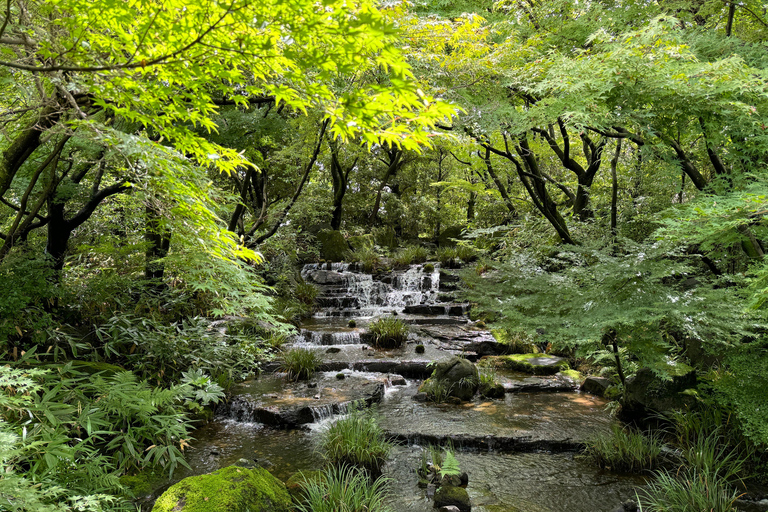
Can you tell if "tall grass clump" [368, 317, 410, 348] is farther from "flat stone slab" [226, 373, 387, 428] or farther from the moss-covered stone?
the moss-covered stone

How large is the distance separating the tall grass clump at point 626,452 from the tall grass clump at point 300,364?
5224 mm

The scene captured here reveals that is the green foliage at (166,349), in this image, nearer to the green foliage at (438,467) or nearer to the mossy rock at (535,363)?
the green foliage at (438,467)

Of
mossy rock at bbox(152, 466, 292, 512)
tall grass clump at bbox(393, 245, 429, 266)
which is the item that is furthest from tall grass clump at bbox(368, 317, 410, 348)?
tall grass clump at bbox(393, 245, 429, 266)

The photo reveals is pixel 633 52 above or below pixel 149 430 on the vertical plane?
above

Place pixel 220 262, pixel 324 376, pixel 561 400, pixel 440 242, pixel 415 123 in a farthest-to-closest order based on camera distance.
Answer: pixel 440 242 < pixel 324 376 < pixel 561 400 < pixel 220 262 < pixel 415 123

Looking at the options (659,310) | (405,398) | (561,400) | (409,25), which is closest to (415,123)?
(659,310)

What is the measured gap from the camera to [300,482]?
405 cm

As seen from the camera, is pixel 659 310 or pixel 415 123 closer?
pixel 415 123

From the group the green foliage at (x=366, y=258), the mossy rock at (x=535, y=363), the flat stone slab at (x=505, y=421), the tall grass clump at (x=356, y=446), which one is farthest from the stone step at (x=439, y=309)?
the tall grass clump at (x=356, y=446)

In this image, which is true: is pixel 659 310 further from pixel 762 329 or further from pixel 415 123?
pixel 415 123

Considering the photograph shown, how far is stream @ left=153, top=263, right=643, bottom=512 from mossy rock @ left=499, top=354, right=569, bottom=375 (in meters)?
0.33

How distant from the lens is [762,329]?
4.35 m

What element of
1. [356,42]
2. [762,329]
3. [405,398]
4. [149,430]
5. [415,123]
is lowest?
[405,398]

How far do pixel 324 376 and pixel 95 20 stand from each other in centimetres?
697
